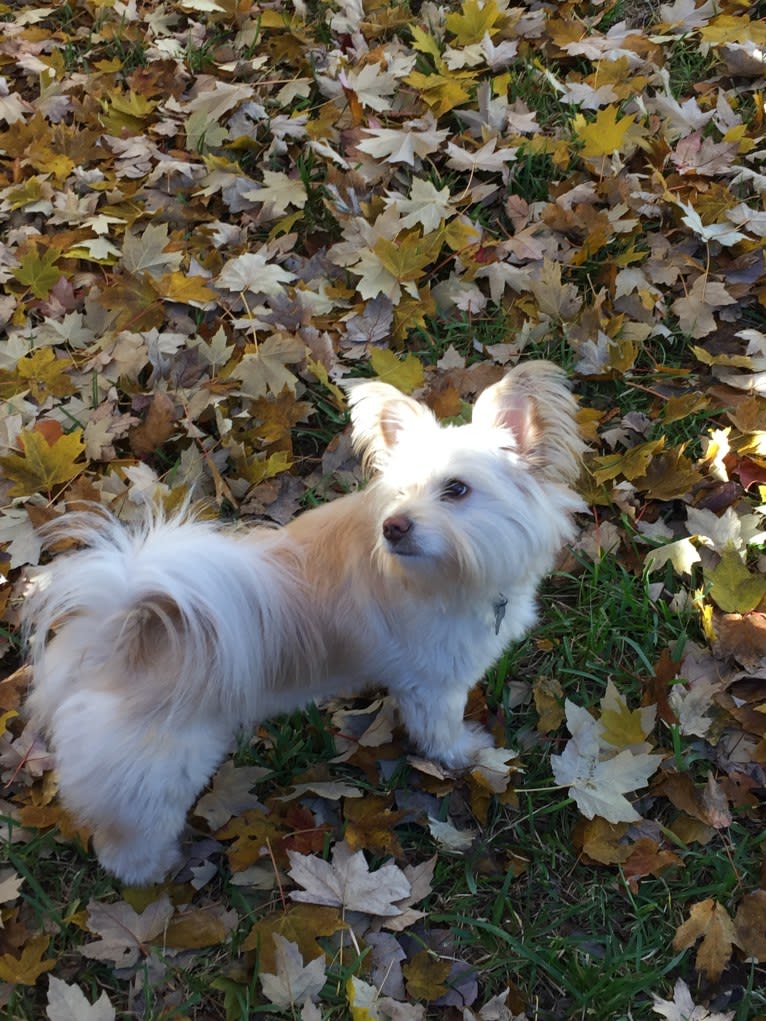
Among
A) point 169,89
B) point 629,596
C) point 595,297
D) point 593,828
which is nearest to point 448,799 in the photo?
point 593,828

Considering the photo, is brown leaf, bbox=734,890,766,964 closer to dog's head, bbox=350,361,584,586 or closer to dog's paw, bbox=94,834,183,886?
dog's head, bbox=350,361,584,586

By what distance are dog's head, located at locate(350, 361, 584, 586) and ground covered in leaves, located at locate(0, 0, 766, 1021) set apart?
2.54 ft

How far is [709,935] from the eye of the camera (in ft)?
7.32

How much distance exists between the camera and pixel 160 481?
3.17 metres

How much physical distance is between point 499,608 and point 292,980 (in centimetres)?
109

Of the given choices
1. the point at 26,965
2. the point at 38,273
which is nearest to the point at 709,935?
the point at 26,965

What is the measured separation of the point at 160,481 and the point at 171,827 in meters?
1.32

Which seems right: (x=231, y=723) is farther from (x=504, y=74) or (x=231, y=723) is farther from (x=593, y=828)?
(x=504, y=74)

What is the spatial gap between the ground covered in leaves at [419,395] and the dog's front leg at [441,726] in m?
0.07

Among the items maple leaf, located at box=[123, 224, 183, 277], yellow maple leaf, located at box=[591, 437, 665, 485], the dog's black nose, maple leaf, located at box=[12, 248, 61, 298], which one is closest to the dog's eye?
the dog's black nose

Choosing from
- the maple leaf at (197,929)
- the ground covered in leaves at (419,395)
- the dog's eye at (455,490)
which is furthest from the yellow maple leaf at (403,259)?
the maple leaf at (197,929)

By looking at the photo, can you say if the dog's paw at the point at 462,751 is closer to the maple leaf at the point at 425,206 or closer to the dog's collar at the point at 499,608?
the dog's collar at the point at 499,608

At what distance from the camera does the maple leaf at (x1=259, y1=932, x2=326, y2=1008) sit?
2182 mm

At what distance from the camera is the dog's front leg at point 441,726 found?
2.48 metres
